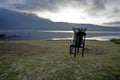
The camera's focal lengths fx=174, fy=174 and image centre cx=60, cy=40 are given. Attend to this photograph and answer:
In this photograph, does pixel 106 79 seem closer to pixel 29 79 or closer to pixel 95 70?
pixel 95 70

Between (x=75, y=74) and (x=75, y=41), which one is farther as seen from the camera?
(x=75, y=41)

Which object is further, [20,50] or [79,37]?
[20,50]

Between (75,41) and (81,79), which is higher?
(75,41)

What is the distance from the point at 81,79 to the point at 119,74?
2.40 meters

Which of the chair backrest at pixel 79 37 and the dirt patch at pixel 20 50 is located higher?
the chair backrest at pixel 79 37

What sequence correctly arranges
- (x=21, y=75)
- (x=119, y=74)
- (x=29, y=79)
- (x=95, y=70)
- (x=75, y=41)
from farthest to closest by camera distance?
(x=75, y=41) < (x=95, y=70) < (x=119, y=74) < (x=21, y=75) < (x=29, y=79)

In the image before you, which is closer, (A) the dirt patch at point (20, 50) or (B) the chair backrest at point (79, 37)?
(B) the chair backrest at point (79, 37)

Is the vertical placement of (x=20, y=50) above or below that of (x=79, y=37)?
below

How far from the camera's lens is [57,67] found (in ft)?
34.6

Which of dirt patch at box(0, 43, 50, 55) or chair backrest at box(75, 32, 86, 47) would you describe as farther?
dirt patch at box(0, 43, 50, 55)

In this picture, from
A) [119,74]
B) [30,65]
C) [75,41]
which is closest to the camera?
[119,74]

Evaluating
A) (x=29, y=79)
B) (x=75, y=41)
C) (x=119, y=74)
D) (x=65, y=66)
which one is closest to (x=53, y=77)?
(x=29, y=79)

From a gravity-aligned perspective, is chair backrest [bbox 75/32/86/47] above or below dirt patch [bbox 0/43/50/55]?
above

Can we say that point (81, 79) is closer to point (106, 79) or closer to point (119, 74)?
point (106, 79)
